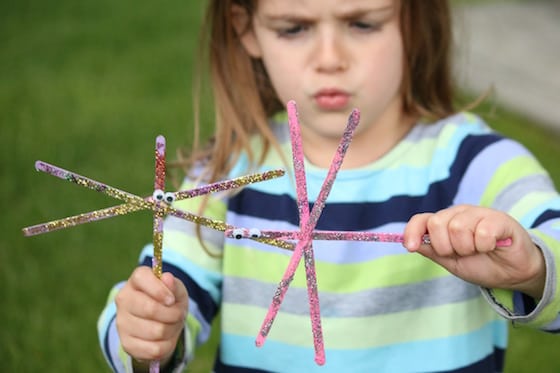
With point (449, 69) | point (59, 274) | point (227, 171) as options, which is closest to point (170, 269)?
point (227, 171)

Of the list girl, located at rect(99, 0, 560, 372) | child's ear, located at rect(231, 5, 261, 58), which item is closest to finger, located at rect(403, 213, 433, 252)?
girl, located at rect(99, 0, 560, 372)

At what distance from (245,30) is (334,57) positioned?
1.01 feet

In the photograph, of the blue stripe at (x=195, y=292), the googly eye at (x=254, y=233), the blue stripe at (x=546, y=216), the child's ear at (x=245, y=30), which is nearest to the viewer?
the googly eye at (x=254, y=233)

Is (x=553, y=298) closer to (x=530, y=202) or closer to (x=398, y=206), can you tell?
(x=530, y=202)

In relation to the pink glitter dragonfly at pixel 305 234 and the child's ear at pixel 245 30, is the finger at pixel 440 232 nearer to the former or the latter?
the pink glitter dragonfly at pixel 305 234

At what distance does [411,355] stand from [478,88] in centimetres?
267

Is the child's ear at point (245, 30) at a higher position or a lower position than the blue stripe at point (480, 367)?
higher

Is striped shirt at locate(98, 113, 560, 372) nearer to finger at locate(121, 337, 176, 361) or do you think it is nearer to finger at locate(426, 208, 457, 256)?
finger at locate(121, 337, 176, 361)

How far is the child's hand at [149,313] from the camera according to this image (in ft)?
3.55

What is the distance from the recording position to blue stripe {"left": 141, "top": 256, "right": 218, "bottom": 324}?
4.57 feet

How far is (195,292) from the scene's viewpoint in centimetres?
141

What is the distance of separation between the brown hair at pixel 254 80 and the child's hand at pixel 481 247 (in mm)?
472

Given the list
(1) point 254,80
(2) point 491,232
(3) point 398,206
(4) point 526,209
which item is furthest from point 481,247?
(1) point 254,80

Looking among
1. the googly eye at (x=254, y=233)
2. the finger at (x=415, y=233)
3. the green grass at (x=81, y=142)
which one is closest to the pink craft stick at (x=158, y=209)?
the googly eye at (x=254, y=233)
